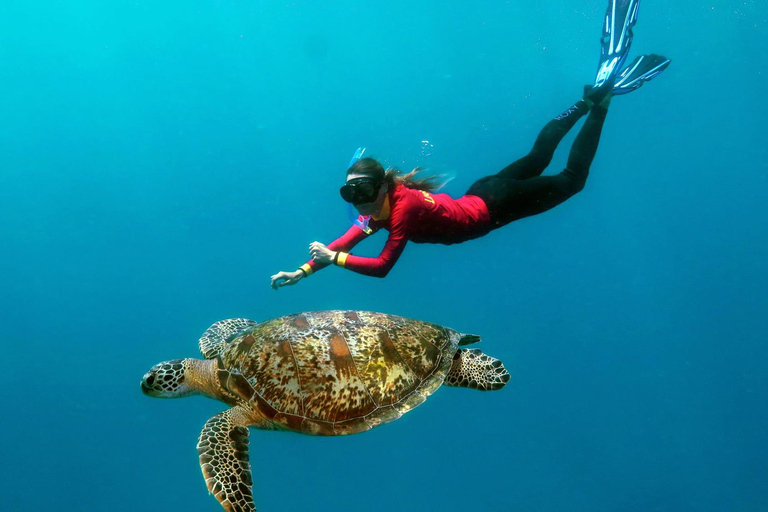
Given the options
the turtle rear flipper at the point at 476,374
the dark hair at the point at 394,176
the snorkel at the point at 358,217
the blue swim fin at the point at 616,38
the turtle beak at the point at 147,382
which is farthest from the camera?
the blue swim fin at the point at 616,38

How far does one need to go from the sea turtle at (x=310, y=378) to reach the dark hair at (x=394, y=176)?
1302 mm

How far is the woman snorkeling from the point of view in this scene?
4184mm

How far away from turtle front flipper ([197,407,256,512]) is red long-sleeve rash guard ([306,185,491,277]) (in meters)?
1.73

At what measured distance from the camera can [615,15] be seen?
571cm

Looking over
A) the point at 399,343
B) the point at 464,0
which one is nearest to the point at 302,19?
the point at 464,0

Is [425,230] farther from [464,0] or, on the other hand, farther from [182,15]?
[182,15]

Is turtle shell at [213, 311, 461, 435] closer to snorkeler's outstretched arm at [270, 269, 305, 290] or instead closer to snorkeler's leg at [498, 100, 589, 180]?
snorkeler's outstretched arm at [270, 269, 305, 290]

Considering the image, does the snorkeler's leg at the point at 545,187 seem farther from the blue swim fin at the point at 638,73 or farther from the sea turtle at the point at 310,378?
the sea turtle at the point at 310,378

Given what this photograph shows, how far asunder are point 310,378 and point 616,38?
5.82 meters

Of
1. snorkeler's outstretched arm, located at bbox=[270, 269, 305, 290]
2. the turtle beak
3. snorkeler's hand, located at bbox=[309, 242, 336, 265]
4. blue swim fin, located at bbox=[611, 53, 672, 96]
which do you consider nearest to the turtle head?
the turtle beak

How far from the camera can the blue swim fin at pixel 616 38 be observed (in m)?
5.52

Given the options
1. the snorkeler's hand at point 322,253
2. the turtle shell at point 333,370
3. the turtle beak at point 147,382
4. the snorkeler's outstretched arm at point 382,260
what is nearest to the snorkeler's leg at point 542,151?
the snorkeler's outstretched arm at point 382,260

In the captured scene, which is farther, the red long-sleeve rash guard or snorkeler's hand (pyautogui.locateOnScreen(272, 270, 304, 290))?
snorkeler's hand (pyautogui.locateOnScreen(272, 270, 304, 290))

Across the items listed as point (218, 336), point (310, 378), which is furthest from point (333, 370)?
point (218, 336)
